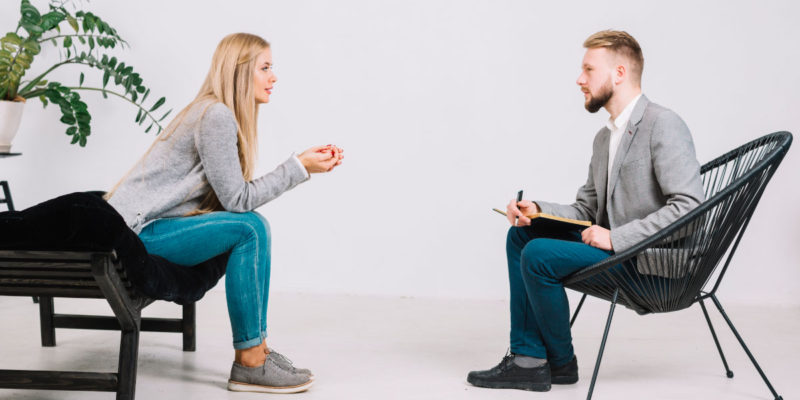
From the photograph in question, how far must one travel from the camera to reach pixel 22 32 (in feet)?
14.4

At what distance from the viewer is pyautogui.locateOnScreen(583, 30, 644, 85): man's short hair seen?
245 centimetres

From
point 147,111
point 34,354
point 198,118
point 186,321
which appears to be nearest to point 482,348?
point 186,321

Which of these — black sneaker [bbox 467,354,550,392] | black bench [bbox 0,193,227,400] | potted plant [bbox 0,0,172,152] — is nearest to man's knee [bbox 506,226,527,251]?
black sneaker [bbox 467,354,550,392]

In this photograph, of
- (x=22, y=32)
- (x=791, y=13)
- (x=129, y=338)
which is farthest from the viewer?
(x=22, y=32)

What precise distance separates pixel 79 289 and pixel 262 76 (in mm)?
849

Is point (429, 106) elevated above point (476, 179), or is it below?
above

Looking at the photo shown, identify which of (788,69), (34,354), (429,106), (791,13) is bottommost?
(34,354)

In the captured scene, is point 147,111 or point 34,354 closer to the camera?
point 34,354

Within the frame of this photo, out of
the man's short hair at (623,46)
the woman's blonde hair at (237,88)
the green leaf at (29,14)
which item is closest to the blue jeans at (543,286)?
the man's short hair at (623,46)

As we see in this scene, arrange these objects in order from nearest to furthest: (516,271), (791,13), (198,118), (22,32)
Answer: (198,118)
(516,271)
(791,13)
(22,32)

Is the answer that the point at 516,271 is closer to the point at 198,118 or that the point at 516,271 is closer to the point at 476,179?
the point at 198,118

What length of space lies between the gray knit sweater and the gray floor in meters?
0.57

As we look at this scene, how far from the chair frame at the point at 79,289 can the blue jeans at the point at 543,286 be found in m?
1.10

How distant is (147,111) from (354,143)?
3.52 feet
